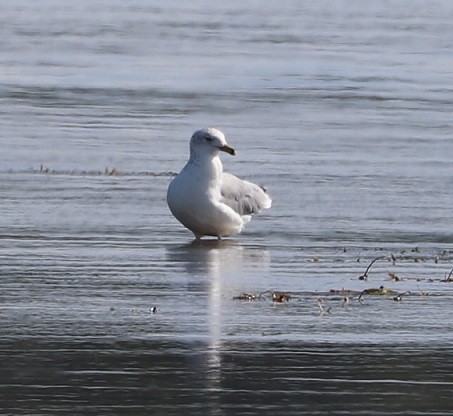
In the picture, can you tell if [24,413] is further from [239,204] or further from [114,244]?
[239,204]

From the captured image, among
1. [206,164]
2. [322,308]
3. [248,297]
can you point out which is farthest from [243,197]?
[322,308]

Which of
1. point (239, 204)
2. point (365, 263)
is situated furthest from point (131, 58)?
point (365, 263)

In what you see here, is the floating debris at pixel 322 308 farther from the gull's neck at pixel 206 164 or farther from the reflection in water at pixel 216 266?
the gull's neck at pixel 206 164

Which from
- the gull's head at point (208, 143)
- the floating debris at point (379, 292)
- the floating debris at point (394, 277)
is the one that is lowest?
the floating debris at point (379, 292)

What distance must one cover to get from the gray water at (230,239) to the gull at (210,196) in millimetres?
159

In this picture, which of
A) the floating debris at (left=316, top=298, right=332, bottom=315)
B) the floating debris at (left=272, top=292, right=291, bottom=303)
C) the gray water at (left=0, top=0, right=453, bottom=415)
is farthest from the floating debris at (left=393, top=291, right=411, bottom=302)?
the floating debris at (left=272, top=292, right=291, bottom=303)

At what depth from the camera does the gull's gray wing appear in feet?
42.1

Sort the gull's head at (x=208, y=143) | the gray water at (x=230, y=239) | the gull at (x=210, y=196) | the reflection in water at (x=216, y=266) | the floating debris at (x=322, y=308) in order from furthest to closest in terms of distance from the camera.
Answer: the gull's head at (x=208, y=143)
the gull at (x=210, y=196)
the floating debris at (x=322, y=308)
the reflection in water at (x=216, y=266)
the gray water at (x=230, y=239)

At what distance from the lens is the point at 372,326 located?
354 inches

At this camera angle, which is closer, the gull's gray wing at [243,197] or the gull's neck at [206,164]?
the gull's neck at [206,164]

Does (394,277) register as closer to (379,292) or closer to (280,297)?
(379,292)

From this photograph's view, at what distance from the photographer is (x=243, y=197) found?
42.5ft

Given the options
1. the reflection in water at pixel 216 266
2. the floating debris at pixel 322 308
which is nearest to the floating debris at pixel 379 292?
the floating debris at pixel 322 308

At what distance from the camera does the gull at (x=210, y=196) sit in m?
12.3
